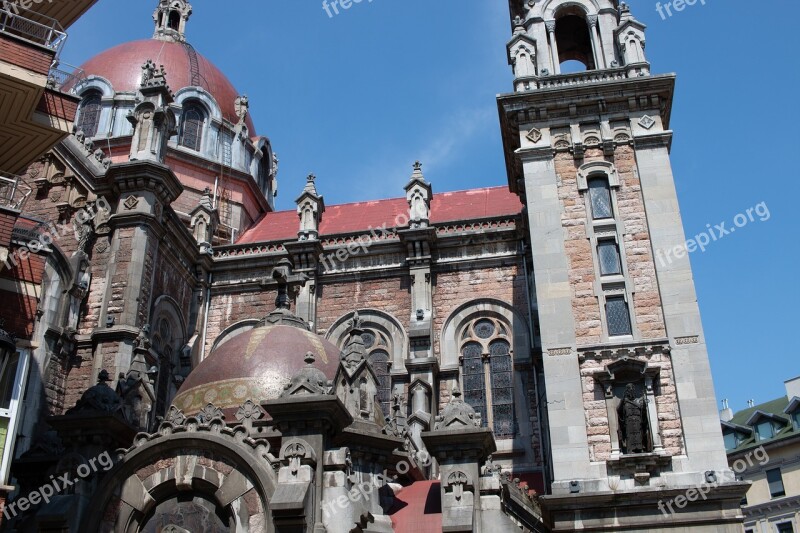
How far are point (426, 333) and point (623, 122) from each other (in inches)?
319

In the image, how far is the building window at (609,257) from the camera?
Answer: 1939cm

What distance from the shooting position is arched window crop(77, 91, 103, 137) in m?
34.8

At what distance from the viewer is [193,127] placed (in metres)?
35.9

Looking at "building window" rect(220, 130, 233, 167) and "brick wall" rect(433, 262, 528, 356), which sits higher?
"building window" rect(220, 130, 233, 167)

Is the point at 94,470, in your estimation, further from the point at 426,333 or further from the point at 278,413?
the point at 426,333

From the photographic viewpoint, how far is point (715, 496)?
1606 cm

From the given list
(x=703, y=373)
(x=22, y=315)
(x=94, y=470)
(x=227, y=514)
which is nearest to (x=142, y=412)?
(x=22, y=315)

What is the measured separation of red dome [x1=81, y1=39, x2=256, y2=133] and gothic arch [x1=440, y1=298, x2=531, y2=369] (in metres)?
17.4

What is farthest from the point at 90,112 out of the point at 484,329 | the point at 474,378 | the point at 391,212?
the point at 474,378

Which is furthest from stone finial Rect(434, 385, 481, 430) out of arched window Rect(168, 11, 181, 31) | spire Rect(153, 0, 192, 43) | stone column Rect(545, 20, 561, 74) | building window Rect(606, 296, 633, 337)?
arched window Rect(168, 11, 181, 31)

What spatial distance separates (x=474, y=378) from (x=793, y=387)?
879 inches

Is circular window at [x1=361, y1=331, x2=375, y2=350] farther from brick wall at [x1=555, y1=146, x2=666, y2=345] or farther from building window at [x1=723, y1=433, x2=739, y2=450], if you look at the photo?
building window at [x1=723, y1=433, x2=739, y2=450]

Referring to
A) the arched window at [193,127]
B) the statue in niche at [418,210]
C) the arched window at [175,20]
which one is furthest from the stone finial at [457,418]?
the arched window at [175,20]

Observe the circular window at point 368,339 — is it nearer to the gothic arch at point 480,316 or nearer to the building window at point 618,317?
the gothic arch at point 480,316
